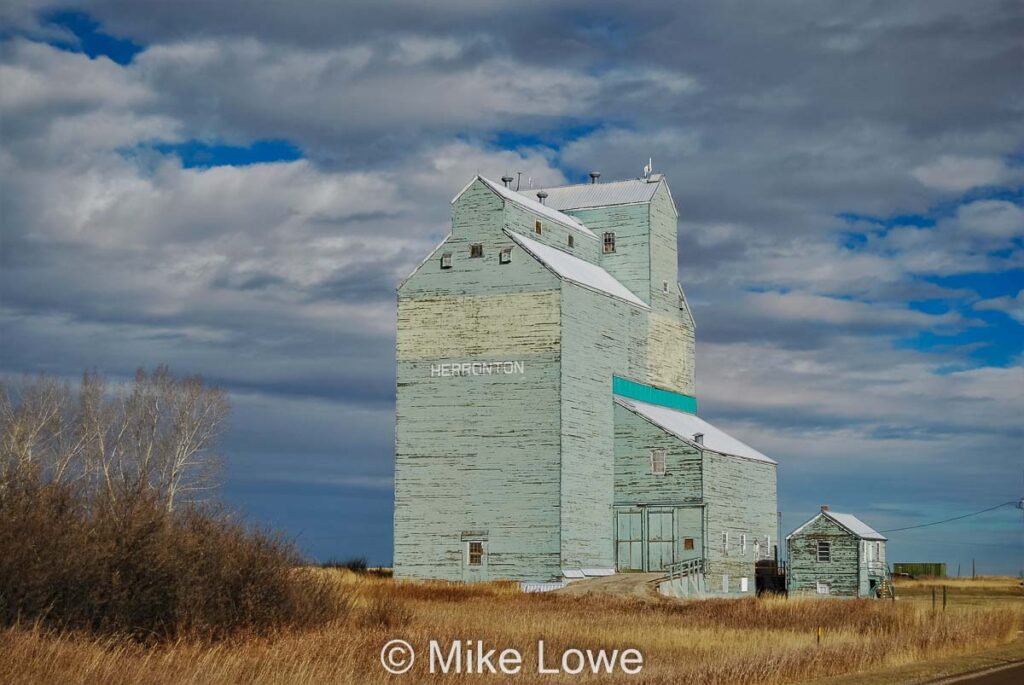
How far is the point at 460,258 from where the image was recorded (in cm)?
5312

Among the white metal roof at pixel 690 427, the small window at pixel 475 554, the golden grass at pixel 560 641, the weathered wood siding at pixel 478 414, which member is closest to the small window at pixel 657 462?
the white metal roof at pixel 690 427

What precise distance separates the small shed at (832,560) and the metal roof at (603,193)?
18651mm

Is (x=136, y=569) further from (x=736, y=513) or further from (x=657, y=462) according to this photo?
(x=736, y=513)

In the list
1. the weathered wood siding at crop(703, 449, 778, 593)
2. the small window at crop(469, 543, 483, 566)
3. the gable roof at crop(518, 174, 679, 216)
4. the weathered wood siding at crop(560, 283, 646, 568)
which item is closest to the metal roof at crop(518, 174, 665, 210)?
the gable roof at crop(518, 174, 679, 216)

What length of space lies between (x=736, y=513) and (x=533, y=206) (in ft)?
55.5

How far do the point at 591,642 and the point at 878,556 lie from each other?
40455 millimetres

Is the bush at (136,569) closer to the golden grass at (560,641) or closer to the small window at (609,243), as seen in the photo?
the golden grass at (560,641)

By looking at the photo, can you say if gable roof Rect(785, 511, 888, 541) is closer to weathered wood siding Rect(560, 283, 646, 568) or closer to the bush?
weathered wood siding Rect(560, 283, 646, 568)

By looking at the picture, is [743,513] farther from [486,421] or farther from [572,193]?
[572,193]

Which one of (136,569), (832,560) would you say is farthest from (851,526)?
(136,569)

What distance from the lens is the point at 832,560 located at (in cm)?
6041

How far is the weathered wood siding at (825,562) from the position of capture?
59.8m

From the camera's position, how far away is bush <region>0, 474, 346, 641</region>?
64.8 ft

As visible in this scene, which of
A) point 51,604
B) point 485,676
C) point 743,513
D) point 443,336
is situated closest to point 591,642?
point 485,676
